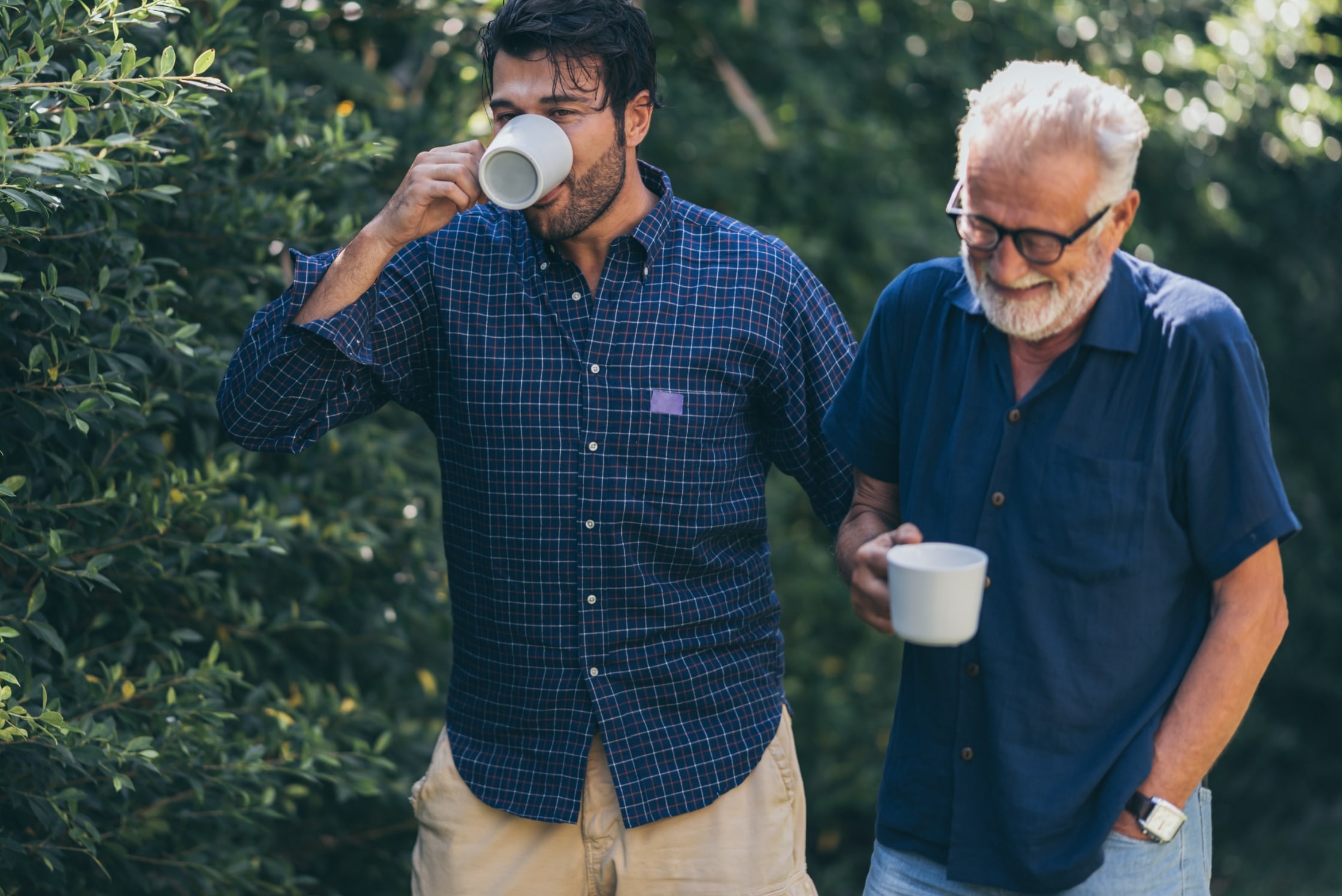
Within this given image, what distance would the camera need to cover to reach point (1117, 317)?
1945 millimetres

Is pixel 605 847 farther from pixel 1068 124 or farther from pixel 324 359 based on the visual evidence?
pixel 1068 124

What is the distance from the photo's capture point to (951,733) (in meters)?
2.05

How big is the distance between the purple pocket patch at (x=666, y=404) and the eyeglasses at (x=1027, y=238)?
24.8 inches

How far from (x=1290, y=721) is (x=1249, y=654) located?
15.0 ft

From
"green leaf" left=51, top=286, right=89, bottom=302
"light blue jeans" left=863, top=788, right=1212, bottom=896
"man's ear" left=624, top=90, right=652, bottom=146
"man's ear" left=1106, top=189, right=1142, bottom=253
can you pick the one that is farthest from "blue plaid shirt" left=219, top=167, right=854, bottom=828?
"man's ear" left=1106, top=189, right=1142, bottom=253

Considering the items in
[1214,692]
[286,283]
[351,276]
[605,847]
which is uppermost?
[351,276]

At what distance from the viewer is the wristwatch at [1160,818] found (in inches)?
75.6

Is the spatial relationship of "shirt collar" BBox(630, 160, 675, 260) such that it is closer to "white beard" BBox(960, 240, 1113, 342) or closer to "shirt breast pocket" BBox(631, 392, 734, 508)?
"shirt breast pocket" BBox(631, 392, 734, 508)

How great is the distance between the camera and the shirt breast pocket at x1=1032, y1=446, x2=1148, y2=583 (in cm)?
191

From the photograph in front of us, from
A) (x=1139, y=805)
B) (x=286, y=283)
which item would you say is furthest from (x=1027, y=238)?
(x=286, y=283)

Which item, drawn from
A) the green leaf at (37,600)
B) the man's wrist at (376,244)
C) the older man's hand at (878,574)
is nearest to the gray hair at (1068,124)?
the older man's hand at (878,574)

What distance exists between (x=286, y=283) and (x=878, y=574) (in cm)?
162

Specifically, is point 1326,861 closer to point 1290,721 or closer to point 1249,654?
point 1290,721

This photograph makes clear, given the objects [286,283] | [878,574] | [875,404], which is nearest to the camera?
[878,574]
